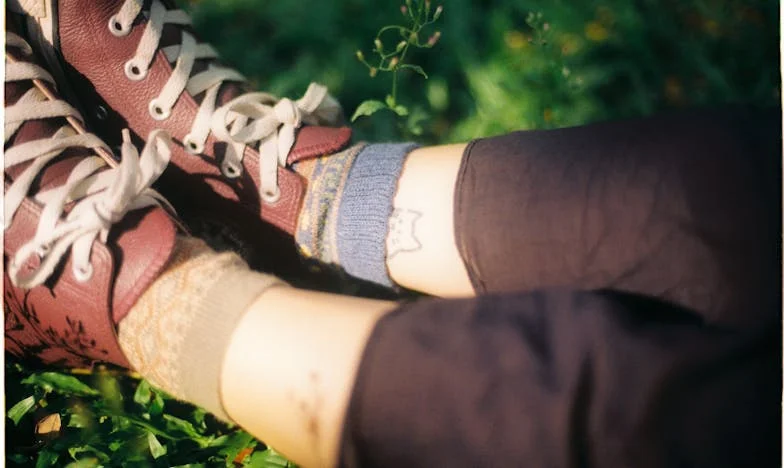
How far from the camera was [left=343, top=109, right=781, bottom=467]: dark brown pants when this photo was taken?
1.68 feet

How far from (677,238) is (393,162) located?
0.40 meters

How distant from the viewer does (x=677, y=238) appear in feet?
2.06

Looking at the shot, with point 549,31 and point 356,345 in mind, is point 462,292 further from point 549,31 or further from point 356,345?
point 549,31

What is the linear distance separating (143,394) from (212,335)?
30cm

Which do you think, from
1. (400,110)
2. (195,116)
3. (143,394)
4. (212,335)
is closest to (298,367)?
(212,335)

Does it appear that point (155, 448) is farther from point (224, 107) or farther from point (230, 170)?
point (224, 107)

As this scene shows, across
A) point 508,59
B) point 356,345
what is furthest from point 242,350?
point 508,59

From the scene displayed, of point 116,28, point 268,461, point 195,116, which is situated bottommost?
point 268,461

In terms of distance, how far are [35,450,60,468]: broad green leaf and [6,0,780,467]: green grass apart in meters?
0.70

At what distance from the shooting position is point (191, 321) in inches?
26.5

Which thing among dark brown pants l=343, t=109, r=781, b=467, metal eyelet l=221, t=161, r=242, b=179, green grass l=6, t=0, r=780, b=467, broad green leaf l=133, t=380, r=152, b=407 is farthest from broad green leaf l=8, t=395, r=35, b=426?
green grass l=6, t=0, r=780, b=467

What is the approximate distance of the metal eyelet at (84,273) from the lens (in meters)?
0.73

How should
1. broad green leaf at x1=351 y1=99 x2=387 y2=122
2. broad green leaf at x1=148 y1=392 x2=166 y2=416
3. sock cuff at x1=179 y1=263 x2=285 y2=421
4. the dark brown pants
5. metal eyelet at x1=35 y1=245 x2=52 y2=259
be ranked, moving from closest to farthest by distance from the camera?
the dark brown pants → sock cuff at x1=179 y1=263 x2=285 y2=421 → metal eyelet at x1=35 y1=245 x2=52 y2=259 → broad green leaf at x1=148 y1=392 x2=166 y2=416 → broad green leaf at x1=351 y1=99 x2=387 y2=122

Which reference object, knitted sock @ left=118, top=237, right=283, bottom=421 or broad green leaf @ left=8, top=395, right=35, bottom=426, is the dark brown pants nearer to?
knitted sock @ left=118, top=237, right=283, bottom=421
